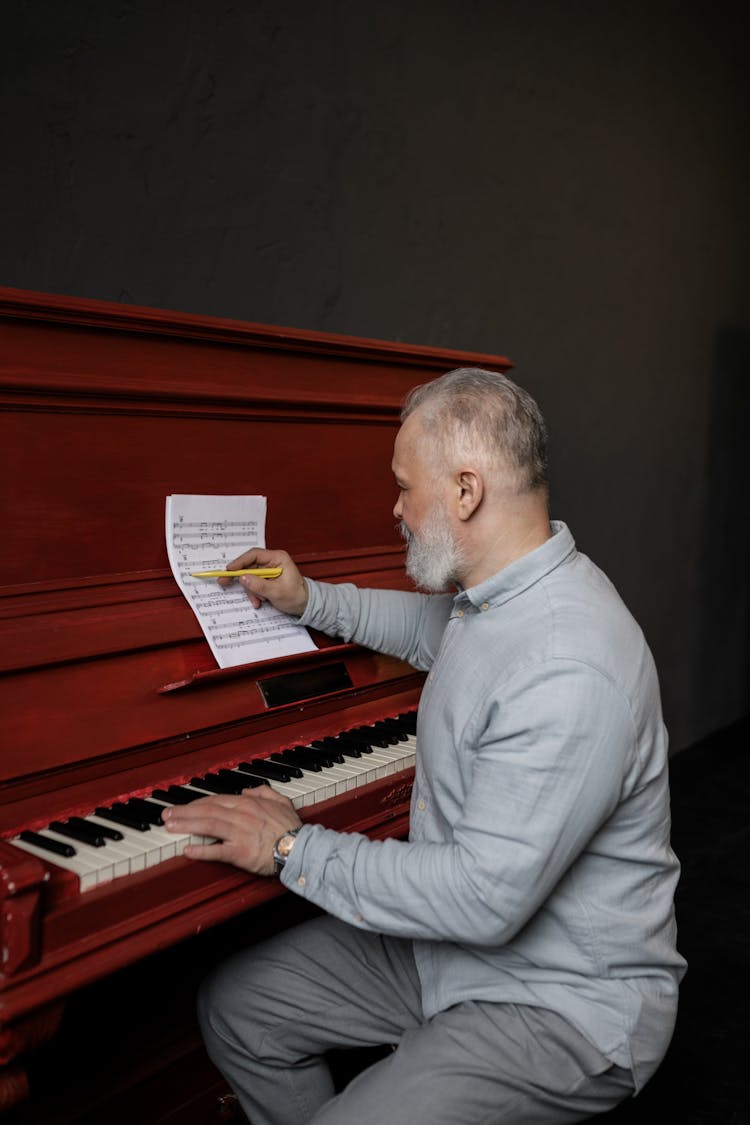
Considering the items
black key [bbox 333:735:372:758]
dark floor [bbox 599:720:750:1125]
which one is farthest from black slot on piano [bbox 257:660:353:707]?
dark floor [bbox 599:720:750:1125]

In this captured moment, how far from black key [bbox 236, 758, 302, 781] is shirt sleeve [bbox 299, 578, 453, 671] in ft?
1.06

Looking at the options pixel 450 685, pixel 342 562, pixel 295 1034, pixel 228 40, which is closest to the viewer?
pixel 450 685

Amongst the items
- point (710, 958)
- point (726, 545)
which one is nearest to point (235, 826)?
point (710, 958)

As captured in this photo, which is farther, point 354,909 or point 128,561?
point 128,561

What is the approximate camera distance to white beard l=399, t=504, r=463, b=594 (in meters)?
1.48

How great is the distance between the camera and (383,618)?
6.35 feet

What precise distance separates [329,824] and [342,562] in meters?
0.67

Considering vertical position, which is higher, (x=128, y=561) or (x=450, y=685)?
(x=128, y=561)

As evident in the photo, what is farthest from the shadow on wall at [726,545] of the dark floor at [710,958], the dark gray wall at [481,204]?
the dark floor at [710,958]

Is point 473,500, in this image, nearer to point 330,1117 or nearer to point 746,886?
point 330,1117

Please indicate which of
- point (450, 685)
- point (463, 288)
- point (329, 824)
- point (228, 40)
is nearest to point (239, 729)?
point (329, 824)

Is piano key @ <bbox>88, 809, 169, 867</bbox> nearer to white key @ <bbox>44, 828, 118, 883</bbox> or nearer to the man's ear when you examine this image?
white key @ <bbox>44, 828, 118, 883</bbox>

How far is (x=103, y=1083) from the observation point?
1.71 metres

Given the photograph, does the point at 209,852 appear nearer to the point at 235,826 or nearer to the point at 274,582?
the point at 235,826
